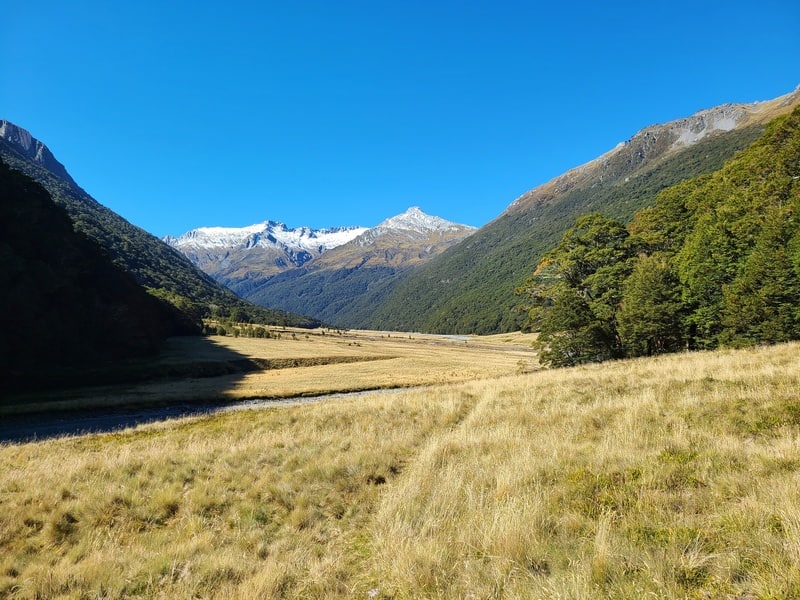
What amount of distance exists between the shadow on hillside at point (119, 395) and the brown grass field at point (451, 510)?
69.8 ft

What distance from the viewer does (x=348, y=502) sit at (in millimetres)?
7465

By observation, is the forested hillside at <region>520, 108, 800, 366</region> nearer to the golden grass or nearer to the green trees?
the green trees

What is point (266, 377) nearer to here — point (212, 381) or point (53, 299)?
point (212, 381)

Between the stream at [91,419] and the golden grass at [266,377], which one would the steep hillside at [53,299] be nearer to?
the golden grass at [266,377]

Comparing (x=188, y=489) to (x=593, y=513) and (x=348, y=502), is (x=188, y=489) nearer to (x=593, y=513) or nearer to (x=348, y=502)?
(x=348, y=502)

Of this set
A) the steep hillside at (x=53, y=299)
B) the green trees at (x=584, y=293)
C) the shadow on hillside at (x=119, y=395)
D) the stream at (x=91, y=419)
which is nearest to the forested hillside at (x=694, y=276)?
the green trees at (x=584, y=293)

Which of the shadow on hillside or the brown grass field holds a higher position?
the brown grass field

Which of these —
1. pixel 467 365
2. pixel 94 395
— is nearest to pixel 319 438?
pixel 94 395

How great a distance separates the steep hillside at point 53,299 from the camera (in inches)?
1522

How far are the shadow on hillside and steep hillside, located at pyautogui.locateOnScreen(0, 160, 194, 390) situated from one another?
8.05 ft

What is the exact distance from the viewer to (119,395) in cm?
3894

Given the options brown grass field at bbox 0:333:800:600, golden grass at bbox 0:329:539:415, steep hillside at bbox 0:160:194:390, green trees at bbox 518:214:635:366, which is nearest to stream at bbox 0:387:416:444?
golden grass at bbox 0:329:539:415

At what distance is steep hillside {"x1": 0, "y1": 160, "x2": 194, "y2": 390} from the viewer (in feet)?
127

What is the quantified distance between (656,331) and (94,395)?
2005 inches
